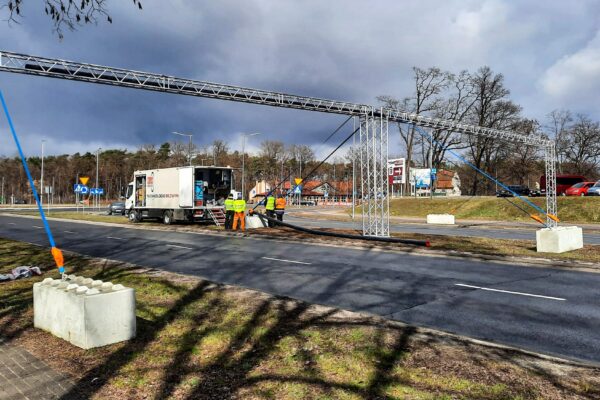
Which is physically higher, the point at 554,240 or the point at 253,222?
the point at 253,222

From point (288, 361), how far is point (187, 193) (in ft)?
71.9

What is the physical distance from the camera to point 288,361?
4496mm

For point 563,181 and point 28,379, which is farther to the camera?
point 563,181

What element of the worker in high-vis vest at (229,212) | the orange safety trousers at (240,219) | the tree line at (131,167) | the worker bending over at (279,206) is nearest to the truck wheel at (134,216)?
the worker in high-vis vest at (229,212)

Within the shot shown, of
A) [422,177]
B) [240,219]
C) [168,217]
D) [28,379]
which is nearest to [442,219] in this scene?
[240,219]

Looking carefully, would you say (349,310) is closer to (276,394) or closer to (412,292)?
(412,292)

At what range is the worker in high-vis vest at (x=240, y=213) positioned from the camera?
72.9 feet

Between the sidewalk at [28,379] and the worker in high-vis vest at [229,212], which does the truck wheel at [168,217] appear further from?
the sidewalk at [28,379]

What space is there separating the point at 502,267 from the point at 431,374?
8.74 meters

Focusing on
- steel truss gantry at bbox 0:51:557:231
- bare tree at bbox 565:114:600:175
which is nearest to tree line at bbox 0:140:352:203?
bare tree at bbox 565:114:600:175

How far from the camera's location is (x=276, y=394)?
3.73 metres

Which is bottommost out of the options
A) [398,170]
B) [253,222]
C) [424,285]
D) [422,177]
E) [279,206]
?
[424,285]

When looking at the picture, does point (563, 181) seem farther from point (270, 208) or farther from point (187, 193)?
point (187, 193)

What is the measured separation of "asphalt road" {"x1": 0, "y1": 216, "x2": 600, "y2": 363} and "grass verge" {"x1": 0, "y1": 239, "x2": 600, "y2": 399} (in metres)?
0.98
